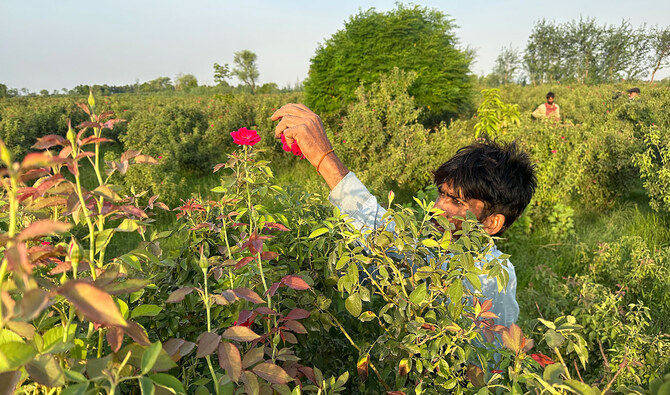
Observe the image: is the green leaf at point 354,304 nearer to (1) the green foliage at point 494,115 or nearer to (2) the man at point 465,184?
(2) the man at point 465,184

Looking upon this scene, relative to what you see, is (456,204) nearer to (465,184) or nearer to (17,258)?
(465,184)

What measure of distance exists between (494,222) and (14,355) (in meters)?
1.69

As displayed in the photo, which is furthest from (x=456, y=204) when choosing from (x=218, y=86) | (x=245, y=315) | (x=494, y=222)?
(x=218, y=86)

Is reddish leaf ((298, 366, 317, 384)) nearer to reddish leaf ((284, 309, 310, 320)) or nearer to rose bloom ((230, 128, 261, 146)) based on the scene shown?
reddish leaf ((284, 309, 310, 320))

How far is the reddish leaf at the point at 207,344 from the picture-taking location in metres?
0.56

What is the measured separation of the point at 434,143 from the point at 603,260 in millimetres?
2920

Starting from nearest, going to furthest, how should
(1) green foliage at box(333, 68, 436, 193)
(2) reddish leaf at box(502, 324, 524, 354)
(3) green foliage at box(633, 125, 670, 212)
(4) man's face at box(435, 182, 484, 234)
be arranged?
(2) reddish leaf at box(502, 324, 524, 354) < (4) man's face at box(435, 182, 484, 234) < (3) green foliage at box(633, 125, 670, 212) < (1) green foliage at box(333, 68, 436, 193)

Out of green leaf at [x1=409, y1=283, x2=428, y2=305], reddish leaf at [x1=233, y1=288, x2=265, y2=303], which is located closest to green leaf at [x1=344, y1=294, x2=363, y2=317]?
green leaf at [x1=409, y1=283, x2=428, y2=305]

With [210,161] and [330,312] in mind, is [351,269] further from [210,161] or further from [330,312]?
[210,161]

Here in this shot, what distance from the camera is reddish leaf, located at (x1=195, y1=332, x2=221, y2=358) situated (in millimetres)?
558

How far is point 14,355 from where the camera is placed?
392 mm

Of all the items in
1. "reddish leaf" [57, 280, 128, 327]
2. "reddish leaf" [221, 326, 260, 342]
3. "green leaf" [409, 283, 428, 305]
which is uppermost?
"reddish leaf" [57, 280, 128, 327]

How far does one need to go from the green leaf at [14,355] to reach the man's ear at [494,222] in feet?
5.38

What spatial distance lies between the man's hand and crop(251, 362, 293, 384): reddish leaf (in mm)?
849
